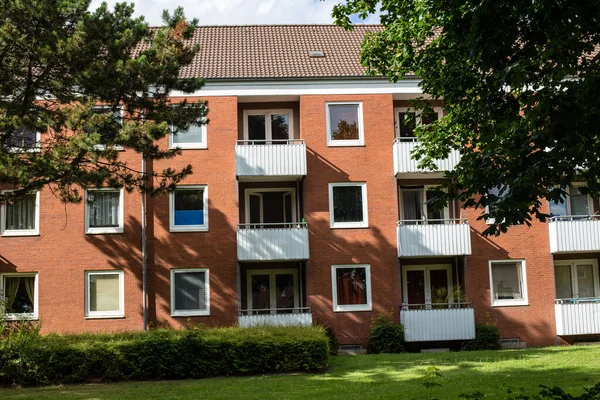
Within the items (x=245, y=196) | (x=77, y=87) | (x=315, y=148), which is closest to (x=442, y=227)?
(x=315, y=148)

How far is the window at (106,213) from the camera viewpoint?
2683 cm

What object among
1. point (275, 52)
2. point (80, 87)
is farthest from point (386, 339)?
point (80, 87)

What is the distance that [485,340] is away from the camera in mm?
26266

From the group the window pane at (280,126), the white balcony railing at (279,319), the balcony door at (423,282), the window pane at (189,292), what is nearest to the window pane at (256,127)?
the window pane at (280,126)

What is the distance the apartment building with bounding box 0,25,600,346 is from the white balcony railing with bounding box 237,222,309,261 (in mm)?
50

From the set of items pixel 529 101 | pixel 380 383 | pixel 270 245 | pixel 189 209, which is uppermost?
pixel 189 209

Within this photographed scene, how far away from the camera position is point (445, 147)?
799 inches

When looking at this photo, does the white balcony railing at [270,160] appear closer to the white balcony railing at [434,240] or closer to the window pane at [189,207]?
the window pane at [189,207]

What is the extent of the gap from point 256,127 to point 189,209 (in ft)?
13.4

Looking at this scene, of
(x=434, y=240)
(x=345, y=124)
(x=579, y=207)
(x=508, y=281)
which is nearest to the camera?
(x=434, y=240)

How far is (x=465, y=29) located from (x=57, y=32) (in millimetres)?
8383

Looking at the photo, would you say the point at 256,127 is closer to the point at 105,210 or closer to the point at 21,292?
the point at 105,210

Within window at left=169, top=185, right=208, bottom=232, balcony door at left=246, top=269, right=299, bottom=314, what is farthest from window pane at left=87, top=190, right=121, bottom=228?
balcony door at left=246, top=269, right=299, bottom=314

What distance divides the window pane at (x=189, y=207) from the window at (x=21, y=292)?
549 centimetres
